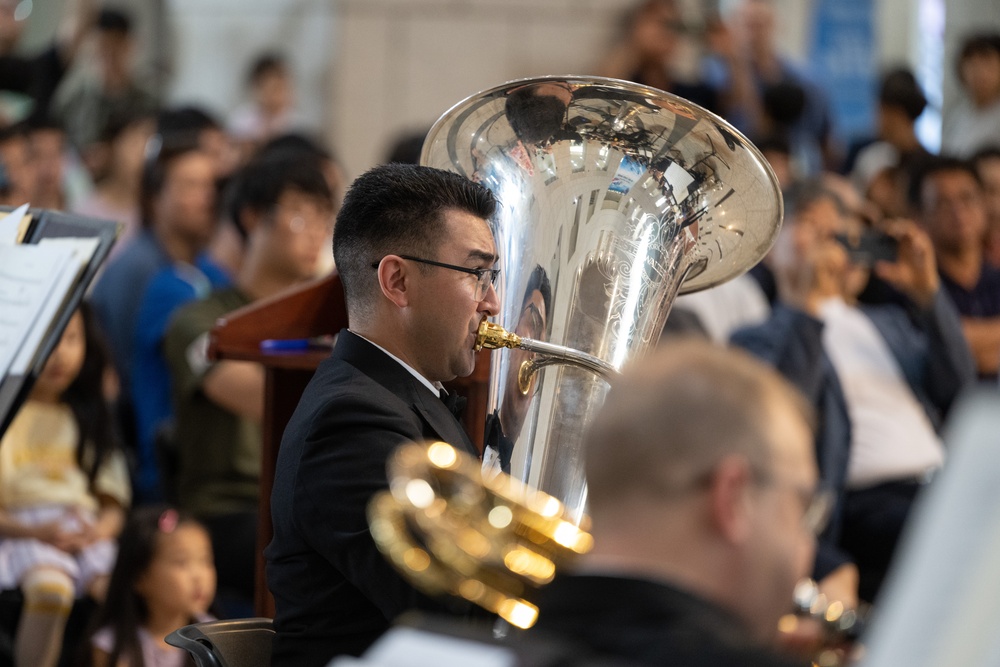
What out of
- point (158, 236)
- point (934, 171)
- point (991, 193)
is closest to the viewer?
point (158, 236)

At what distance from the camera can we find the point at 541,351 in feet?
6.22

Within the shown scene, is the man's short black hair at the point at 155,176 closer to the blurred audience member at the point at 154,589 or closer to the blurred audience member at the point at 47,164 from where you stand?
the blurred audience member at the point at 47,164

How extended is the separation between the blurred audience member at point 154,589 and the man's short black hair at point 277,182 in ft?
3.14

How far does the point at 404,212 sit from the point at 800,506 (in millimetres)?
946

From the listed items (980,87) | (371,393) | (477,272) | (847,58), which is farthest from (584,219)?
(847,58)

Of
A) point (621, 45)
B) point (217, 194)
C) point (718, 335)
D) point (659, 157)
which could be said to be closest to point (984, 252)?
point (718, 335)

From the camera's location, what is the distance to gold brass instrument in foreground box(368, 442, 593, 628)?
1.21 meters

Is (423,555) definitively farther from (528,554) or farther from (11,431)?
(11,431)

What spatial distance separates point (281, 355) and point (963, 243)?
8.73 ft

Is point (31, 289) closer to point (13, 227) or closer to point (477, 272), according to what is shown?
point (13, 227)

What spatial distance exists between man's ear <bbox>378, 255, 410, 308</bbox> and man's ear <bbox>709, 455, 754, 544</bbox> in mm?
894

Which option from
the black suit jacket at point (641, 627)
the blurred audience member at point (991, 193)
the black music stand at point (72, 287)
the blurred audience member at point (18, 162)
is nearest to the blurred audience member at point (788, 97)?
the blurred audience member at point (991, 193)

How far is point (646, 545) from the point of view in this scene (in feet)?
3.71

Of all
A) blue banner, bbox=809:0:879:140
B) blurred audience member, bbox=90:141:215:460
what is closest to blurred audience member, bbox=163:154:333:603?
blurred audience member, bbox=90:141:215:460
